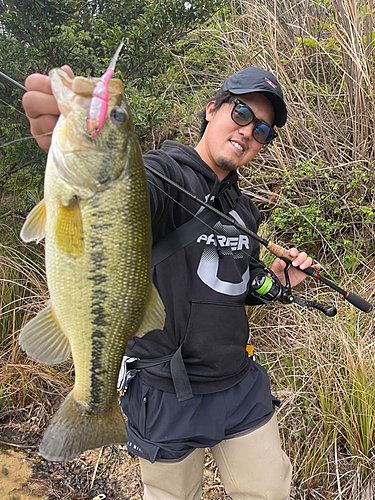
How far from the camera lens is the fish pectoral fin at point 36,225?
1501mm

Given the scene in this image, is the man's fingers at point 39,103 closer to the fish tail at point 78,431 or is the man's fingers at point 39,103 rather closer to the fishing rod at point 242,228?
the fishing rod at point 242,228

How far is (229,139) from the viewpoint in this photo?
7.91 ft

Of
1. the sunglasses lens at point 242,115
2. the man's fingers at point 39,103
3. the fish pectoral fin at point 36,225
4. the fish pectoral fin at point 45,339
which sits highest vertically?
the man's fingers at point 39,103

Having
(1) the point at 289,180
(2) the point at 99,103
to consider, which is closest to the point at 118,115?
(2) the point at 99,103

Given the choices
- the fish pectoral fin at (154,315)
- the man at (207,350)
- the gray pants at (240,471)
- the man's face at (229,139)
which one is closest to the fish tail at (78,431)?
Answer: the fish pectoral fin at (154,315)

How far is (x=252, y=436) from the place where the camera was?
2.32m

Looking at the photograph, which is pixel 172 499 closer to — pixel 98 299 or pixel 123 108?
pixel 98 299

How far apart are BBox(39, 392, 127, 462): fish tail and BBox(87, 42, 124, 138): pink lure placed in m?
1.12

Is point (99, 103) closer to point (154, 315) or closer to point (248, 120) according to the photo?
point (154, 315)

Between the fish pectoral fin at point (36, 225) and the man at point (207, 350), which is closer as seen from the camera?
the fish pectoral fin at point (36, 225)

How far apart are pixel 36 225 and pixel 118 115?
517 mm

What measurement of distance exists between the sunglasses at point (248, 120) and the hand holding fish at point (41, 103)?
1214mm

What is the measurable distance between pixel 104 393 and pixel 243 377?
1.02 metres

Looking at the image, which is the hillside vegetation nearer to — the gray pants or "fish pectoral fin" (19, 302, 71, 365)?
the gray pants
